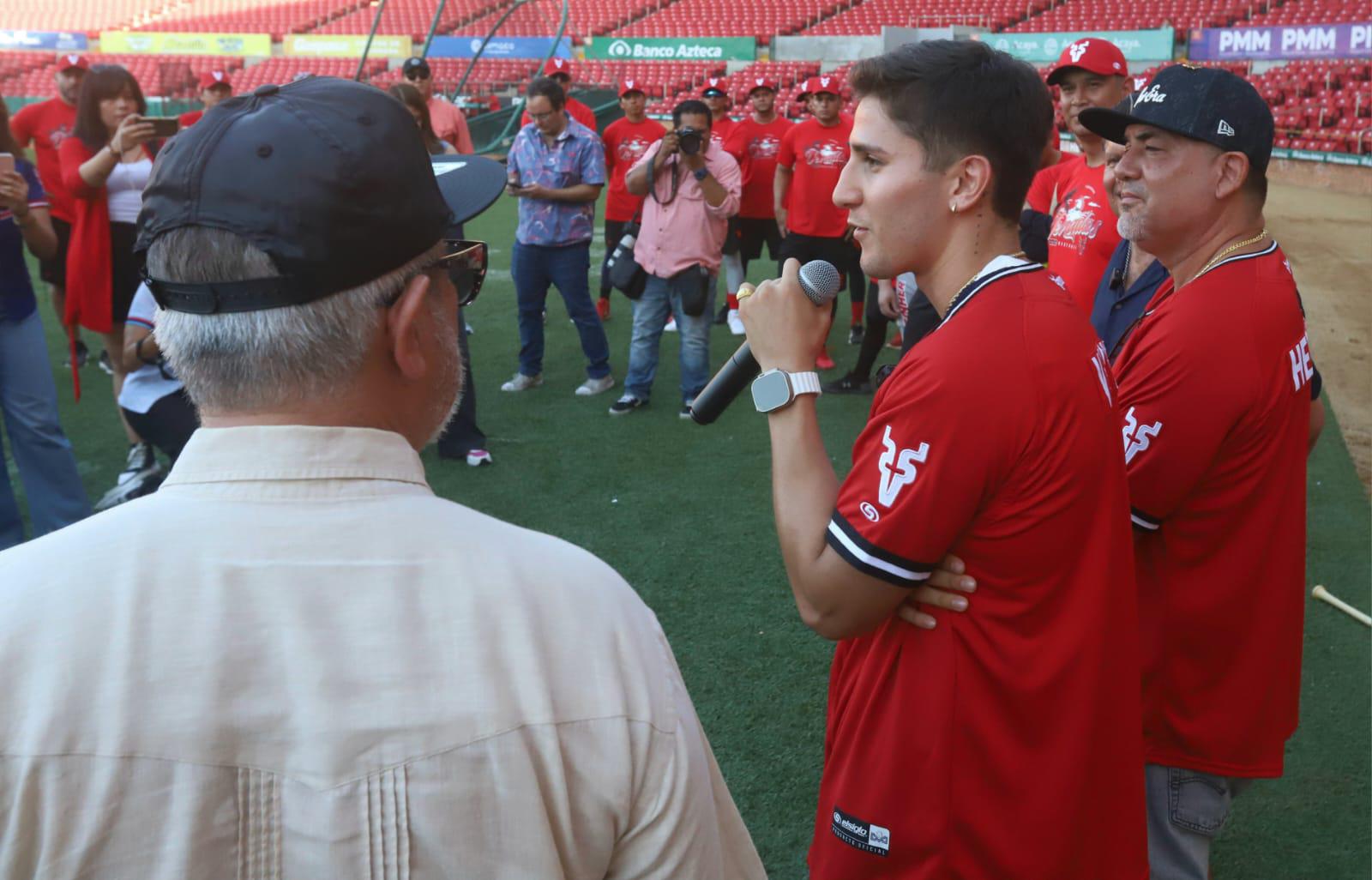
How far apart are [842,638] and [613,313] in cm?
848

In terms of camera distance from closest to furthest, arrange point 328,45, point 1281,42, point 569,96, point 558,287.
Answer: point 558,287 < point 569,96 < point 1281,42 < point 328,45

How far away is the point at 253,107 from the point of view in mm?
1074

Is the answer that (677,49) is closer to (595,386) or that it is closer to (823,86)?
(823,86)

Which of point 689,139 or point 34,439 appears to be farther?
point 689,139

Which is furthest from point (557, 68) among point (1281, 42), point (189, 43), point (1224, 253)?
point (189, 43)

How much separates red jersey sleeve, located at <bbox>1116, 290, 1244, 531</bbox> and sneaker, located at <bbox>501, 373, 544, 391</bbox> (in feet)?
19.1

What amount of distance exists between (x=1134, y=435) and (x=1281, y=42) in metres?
24.9

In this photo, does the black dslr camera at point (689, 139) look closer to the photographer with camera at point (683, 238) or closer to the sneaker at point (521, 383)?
the photographer with camera at point (683, 238)

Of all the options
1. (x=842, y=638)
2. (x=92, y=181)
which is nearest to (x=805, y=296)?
(x=842, y=638)

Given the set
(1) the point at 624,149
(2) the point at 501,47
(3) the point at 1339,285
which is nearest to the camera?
(1) the point at 624,149

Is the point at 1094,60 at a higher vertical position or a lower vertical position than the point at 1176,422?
higher

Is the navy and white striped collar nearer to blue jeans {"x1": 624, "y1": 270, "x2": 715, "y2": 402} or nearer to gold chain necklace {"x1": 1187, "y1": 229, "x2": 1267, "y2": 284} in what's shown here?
gold chain necklace {"x1": 1187, "y1": 229, "x2": 1267, "y2": 284}

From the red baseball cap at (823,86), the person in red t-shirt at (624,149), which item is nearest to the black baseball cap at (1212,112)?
the red baseball cap at (823,86)

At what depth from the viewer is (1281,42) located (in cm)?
2278
